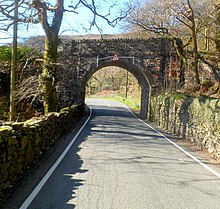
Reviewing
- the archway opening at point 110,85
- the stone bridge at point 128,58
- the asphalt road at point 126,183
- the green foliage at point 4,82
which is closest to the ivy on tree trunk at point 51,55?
the asphalt road at point 126,183

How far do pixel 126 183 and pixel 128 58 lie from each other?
68.0 feet

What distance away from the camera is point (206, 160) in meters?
9.63

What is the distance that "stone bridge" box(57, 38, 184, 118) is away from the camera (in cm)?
2650

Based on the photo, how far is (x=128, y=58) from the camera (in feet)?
87.0

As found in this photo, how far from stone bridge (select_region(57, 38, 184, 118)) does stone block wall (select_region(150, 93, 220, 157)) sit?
5.57 m

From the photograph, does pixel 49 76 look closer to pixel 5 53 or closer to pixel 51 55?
pixel 51 55

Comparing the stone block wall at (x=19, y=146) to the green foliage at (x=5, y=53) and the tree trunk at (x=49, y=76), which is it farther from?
the green foliage at (x=5, y=53)

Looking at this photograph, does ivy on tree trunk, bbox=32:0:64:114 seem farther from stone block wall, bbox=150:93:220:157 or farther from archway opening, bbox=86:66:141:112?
archway opening, bbox=86:66:141:112

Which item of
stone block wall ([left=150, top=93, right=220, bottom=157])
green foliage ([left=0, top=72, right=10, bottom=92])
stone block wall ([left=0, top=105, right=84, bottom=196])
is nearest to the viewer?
stone block wall ([left=0, top=105, right=84, bottom=196])

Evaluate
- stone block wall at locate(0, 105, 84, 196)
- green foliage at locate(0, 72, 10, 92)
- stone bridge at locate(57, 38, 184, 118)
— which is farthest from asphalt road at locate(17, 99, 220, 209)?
stone bridge at locate(57, 38, 184, 118)

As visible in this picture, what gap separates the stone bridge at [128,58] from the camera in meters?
26.5

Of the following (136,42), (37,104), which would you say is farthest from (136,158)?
(136,42)

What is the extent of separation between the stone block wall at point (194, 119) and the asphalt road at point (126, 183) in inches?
55.1

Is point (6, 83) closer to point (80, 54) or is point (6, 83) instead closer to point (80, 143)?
point (80, 54)
